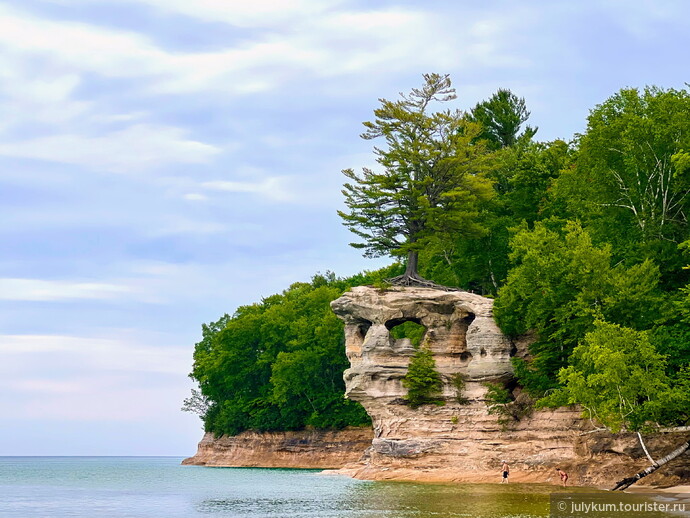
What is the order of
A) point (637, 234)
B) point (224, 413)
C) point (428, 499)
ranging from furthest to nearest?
point (224, 413), point (637, 234), point (428, 499)

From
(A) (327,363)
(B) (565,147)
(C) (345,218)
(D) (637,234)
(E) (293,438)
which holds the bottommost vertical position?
(E) (293,438)

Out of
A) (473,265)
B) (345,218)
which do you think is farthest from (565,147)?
(345,218)

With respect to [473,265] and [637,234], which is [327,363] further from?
[637,234]

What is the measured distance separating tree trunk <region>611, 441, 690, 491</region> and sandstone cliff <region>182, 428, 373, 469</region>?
125 feet

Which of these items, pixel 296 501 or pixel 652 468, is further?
pixel 296 501

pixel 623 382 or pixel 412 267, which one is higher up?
pixel 412 267

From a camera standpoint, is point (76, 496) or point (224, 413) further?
point (224, 413)

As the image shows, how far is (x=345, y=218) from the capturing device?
60000 mm

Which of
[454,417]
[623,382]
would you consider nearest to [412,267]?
[454,417]

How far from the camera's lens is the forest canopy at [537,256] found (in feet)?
130

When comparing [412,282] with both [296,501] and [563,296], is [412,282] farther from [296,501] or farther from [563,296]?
[296,501]

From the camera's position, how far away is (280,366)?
79500 millimetres

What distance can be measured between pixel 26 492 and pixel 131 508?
19288mm

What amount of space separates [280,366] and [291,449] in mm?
8631
